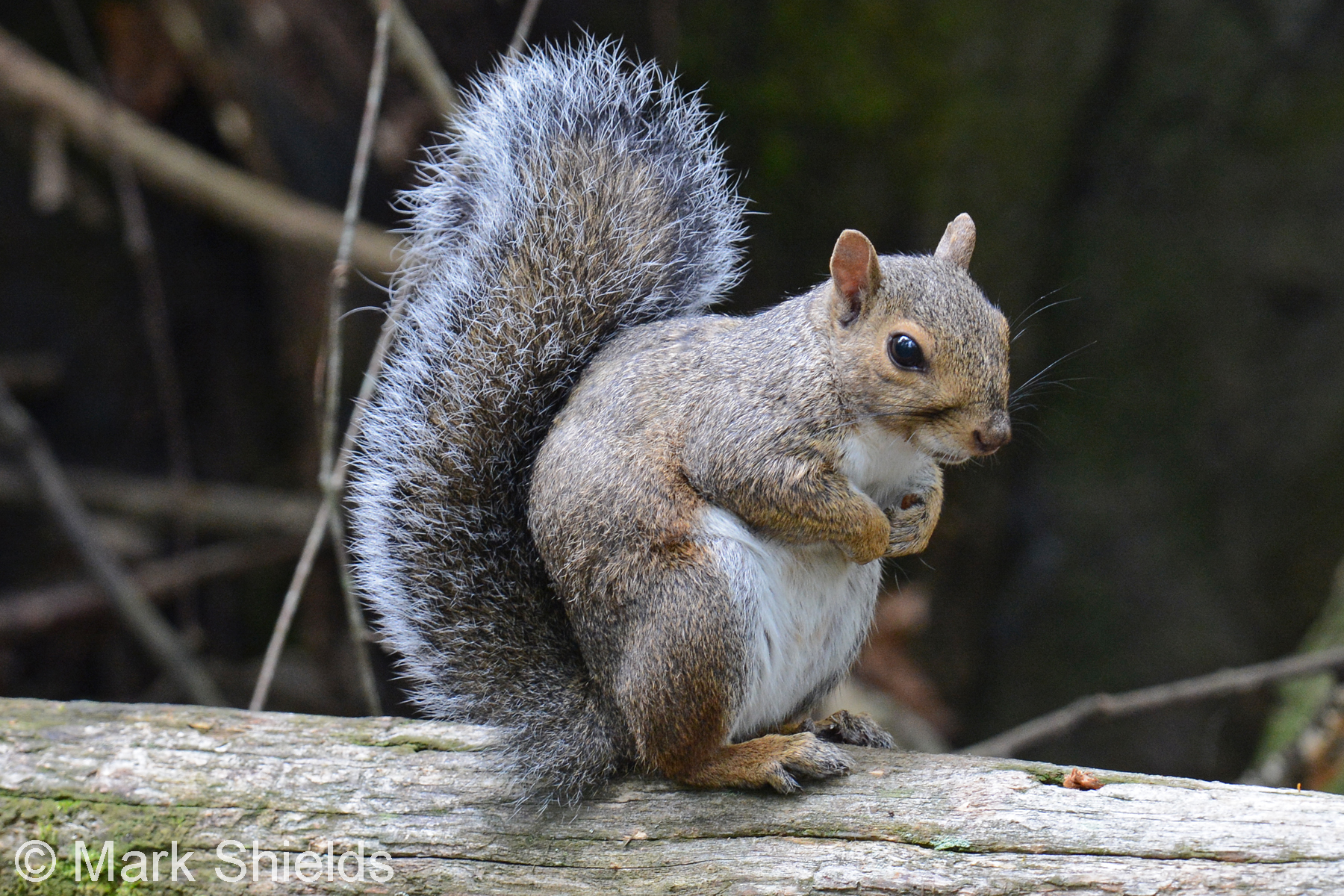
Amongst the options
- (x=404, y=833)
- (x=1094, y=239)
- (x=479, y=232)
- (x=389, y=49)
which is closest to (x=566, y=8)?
(x=389, y=49)

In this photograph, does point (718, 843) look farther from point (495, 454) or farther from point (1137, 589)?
point (1137, 589)

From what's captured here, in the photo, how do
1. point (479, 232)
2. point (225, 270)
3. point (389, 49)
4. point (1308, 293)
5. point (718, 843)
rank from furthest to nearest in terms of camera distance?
point (225, 270) < point (1308, 293) < point (389, 49) < point (479, 232) < point (718, 843)

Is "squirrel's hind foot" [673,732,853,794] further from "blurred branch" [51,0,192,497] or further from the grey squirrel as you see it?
"blurred branch" [51,0,192,497]

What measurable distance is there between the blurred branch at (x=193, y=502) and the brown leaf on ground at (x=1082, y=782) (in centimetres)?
310

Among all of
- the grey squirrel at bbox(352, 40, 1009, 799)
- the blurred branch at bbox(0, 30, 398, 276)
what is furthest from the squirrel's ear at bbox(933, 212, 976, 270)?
the blurred branch at bbox(0, 30, 398, 276)

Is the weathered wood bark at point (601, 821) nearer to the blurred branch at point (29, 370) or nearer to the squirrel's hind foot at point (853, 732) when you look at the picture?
the squirrel's hind foot at point (853, 732)

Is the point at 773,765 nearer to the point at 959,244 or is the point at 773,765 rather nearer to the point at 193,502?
the point at 959,244

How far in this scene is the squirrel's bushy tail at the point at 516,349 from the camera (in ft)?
6.25

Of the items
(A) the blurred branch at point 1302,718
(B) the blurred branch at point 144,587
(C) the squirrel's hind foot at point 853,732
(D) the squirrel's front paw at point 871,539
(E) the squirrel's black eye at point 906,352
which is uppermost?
(E) the squirrel's black eye at point 906,352

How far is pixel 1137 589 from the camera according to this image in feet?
13.5

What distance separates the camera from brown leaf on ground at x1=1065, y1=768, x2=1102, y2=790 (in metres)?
1.66

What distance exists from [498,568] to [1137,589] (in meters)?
3.07

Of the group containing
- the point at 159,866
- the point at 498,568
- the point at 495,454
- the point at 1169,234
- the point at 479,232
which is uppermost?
the point at 1169,234

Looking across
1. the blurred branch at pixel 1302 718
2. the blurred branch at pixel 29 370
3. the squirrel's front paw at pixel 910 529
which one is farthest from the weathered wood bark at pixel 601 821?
the blurred branch at pixel 29 370
